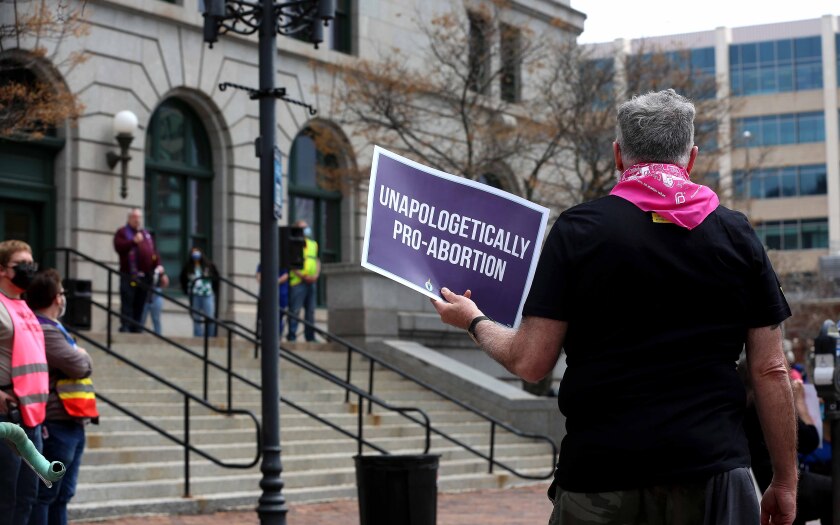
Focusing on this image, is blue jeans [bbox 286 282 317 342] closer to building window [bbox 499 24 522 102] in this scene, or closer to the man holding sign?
building window [bbox 499 24 522 102]

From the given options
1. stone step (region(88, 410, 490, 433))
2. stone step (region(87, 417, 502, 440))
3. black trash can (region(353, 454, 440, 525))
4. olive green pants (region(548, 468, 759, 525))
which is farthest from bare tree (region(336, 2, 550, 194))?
olive green pants (region(548, 468, 759, 525))

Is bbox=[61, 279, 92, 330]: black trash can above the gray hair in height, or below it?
below

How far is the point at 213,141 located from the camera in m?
27.0

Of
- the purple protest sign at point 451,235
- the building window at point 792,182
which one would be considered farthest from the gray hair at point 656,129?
the building window at point 792,182

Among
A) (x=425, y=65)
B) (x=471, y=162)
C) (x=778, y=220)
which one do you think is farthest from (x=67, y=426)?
(x=778, y=220)

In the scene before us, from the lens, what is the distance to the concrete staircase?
13211mm

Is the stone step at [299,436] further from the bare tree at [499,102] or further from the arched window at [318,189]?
the arched window at [318,189]

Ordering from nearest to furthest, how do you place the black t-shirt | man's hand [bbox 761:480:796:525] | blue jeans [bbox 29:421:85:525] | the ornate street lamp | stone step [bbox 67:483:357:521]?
the black t-shirt → man's hand [bbox 761:480:796:525] → blue jeans [bbox 29:421:85:525] → stone step [bbox 67:483:357:521] → the ornate street lamp

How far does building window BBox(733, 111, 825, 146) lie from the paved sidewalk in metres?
61.6

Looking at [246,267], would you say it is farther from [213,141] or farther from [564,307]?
[564,307]

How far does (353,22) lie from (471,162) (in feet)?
18.4

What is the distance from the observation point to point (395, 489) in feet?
32.4

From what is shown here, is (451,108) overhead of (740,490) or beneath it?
overhead

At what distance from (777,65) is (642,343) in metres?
75.3
